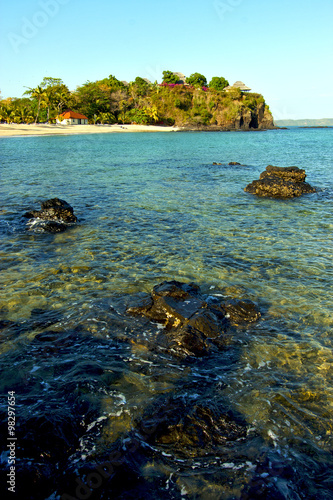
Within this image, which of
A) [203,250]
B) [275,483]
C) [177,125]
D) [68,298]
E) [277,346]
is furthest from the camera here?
[177,125]

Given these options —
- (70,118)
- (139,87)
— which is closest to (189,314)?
(70,118)

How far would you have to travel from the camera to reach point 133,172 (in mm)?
26094

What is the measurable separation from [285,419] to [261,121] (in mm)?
167710

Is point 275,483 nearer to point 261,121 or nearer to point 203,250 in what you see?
point 203,250

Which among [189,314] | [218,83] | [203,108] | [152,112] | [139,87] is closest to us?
[189,314]

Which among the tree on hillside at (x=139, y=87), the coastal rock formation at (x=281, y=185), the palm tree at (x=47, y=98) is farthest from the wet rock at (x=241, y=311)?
the tree on hillside at (x=139, y=87)

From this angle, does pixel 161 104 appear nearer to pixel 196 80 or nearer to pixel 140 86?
pixel 140 86

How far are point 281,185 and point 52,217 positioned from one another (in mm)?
13100

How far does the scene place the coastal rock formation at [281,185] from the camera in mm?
18297

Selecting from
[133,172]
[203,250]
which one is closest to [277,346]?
[203,250]

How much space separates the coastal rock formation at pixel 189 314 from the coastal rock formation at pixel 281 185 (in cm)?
1318

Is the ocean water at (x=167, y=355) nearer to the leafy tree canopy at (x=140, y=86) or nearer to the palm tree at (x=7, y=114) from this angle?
the palm tree at (x=7, y=114)

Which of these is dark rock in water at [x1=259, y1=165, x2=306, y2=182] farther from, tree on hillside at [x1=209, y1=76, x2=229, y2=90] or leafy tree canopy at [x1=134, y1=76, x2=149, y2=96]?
tree on hillside at [x1=209, y1=76, x2=229, y2=90]

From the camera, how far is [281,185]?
60.5 ft
